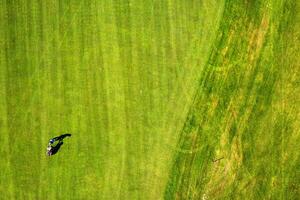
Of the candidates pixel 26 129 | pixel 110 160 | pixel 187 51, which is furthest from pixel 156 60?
pixel 26 129

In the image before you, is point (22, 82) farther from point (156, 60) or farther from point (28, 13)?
point (156, 60)

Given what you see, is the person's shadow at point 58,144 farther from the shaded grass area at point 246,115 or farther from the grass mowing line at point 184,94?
the shaded grass area at point 246,115

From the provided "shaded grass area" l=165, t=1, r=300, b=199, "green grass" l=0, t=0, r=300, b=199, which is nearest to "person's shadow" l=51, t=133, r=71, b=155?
"green grass" l=0, t=0, r=300, b=199

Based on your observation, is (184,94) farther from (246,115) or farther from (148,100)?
(246,115)

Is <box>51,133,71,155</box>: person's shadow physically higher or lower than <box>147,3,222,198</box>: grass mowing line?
lower

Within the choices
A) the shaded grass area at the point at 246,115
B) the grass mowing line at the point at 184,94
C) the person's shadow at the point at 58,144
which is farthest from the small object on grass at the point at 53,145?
the shaded grass area at the point at 246,115

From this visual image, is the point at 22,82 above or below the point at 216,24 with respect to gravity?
below

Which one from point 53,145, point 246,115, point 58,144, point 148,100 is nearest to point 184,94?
point 148,100

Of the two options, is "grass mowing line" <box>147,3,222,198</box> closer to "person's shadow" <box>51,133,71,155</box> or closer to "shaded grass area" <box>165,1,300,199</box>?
"shaded grass area" <box>165,1,300,199</box>
